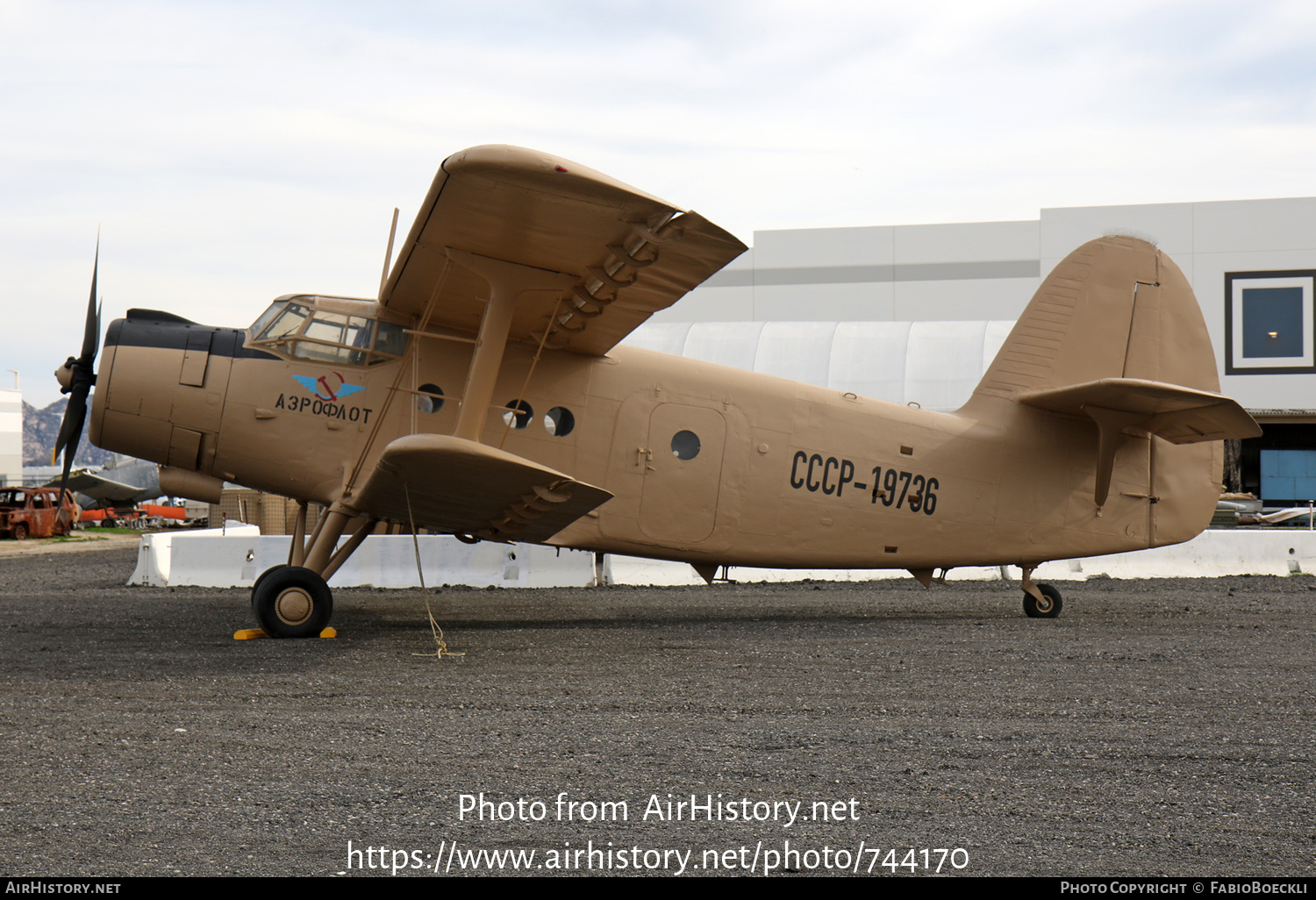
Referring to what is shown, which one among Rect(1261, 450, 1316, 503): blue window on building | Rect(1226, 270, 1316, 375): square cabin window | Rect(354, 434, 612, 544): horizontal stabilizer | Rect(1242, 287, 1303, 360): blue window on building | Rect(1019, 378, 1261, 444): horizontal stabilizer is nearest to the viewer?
Rect(354, 434, 612, 544): horizontal stabilizer

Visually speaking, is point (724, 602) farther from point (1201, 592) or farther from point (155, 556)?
point (155, 556)

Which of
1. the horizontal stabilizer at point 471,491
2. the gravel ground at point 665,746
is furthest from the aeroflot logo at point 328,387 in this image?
the gravel ground at point 665,746

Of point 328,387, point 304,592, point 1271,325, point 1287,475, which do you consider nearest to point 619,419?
point 328,387

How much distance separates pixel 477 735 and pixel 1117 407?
6947 mm

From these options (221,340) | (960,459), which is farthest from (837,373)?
(221,340)

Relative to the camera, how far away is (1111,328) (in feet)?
31.6

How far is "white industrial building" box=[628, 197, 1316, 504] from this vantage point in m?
29.2

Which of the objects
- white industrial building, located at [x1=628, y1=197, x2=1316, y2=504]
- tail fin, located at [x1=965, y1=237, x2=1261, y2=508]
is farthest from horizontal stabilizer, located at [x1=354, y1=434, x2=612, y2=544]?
white industrial building, located at [x1=628, y1=197, x2=1316, y2=504]

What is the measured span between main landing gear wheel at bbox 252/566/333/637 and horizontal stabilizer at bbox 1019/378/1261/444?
6811 mm

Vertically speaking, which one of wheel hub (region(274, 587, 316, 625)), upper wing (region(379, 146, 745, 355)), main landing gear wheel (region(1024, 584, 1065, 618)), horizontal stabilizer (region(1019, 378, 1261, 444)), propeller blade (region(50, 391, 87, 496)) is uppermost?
upper wing (region(379, 146, 745, 355))

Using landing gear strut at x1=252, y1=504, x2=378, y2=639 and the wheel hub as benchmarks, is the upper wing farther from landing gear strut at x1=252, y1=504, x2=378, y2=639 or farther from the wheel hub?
the wheel hub

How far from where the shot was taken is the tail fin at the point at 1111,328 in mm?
9602

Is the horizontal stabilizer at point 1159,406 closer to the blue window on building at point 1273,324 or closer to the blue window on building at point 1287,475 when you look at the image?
the blue window on building at point 1273,324

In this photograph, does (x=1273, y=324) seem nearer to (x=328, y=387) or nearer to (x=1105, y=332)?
(x=1105, y=332)
